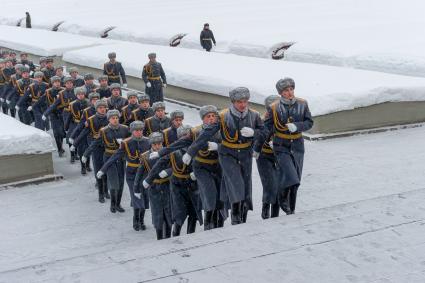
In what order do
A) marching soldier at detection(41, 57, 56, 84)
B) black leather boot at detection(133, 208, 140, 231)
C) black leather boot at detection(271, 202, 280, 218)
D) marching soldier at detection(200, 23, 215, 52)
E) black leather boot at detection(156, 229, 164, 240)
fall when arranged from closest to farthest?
black leather boot at detection(271, 202, 280, 218) < black leather boot at detection(156, 229, 164, 240) < black leather boot at detection(133, 208, 140, 231) < marching soldier at detection(41, 57, 56, 84) < marching soldier at detection(200, 23, 215, 52)

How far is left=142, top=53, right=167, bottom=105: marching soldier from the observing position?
1531 centimetres

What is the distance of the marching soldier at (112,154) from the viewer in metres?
9.26

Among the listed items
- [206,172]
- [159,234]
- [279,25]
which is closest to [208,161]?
[206,172]

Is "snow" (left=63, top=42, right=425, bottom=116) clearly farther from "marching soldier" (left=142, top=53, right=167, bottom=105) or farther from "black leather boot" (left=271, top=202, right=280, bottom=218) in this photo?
"black leather boot" (left=271, top=202, right=280, bottom=218)

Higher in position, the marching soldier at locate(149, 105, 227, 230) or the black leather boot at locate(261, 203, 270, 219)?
the marching soldier at locate(149, 105, 227, 230)

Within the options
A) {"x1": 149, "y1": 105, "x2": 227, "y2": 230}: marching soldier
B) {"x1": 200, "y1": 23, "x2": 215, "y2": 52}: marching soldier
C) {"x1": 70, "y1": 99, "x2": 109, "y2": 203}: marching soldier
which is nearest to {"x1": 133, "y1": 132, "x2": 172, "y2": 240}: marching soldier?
{"x1": 149, "y1": 105, "x2": 227, "y2": 230}: marching soldier

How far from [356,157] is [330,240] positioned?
5025mm

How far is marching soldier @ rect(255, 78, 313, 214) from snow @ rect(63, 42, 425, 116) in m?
4.55

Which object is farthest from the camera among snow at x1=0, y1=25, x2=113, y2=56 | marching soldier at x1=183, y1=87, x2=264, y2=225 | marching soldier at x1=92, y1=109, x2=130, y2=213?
snow at x1=0, y1=25, x2=113, y2=56

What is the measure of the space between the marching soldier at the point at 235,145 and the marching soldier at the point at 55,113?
6536mm

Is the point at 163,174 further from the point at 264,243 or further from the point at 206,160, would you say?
the point at 264,243

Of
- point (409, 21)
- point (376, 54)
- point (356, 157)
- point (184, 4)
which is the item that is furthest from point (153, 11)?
point (356, 157)

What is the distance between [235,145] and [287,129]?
634 mm

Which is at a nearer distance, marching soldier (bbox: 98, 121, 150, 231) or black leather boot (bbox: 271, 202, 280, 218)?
black leather boot (bbox: 271, 202, 280, 218)
